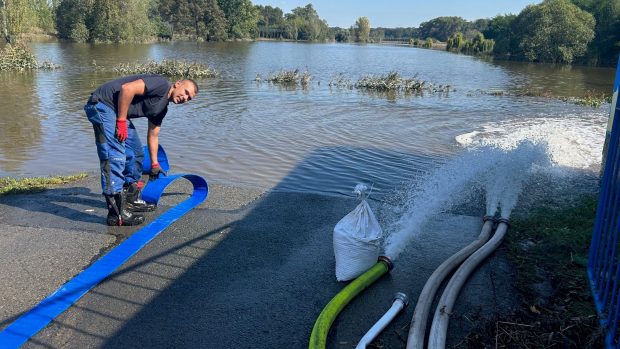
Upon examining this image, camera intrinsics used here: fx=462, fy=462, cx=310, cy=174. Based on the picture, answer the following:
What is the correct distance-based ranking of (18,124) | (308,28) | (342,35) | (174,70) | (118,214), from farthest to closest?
(342,35)
(308,28)
(174,70)
(18,124)
(118,214)

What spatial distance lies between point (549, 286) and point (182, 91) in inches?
183

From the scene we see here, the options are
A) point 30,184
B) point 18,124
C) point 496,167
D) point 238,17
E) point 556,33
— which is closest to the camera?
point 30,184

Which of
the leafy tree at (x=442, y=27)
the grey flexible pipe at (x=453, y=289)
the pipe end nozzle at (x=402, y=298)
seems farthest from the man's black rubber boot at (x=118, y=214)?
the leafy tree at (x=442, y=27)

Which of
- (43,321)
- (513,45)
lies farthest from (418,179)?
(513,45)

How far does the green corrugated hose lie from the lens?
3.36 metres

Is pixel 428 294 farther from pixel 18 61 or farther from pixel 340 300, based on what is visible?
pixel 18 61

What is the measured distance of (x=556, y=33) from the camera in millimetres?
56812

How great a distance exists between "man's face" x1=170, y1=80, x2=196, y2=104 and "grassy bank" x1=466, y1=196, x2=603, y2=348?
4.24 metres

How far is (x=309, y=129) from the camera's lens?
1325cm

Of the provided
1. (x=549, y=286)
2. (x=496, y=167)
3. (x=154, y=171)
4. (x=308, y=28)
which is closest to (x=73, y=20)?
(x=154, y=171)

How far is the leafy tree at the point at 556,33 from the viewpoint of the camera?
2160 inches

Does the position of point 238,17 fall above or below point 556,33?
above

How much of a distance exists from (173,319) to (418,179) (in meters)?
5.87

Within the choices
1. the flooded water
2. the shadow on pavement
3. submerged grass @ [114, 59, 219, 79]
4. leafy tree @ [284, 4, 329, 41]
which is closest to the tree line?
submerged grass @ [114, 59, 219, 79]
